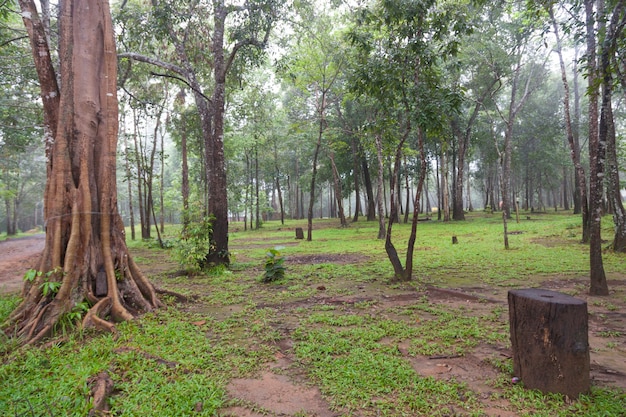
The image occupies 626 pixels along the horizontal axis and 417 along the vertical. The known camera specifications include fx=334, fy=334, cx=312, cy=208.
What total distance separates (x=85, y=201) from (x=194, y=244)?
3.81m

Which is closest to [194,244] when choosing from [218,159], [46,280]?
[218,159]

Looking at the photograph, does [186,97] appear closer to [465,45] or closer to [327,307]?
[465,45]

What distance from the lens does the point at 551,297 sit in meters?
3.00

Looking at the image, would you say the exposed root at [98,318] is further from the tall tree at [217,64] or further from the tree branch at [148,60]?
the tree branch at [148,60]

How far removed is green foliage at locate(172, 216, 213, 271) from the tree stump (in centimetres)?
716

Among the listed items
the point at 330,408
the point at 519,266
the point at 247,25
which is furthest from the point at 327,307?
the point at 247,25

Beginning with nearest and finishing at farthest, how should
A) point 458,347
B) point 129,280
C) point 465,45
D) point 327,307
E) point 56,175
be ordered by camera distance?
point 458,347 → point 56,175 → point 129,280 → point 327,307 → point 465,45

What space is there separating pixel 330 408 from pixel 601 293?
5661 millimetres

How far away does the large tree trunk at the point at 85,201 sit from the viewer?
4.40 meters

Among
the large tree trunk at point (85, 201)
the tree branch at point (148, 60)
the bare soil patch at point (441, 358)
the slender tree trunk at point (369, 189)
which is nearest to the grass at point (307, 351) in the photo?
the bare soil patch at point (441, 358)

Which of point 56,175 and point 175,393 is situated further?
point 56,175

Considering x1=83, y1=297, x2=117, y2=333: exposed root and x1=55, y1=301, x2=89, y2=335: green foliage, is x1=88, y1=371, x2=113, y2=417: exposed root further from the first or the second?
x1=55, y1=301, x2=89, y2=335: green foliage

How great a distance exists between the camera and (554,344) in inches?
112

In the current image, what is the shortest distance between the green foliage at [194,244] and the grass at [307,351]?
79 centimetres
